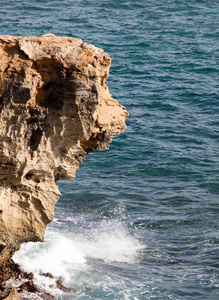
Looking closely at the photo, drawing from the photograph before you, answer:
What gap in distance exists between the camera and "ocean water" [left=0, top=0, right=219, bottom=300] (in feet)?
48.3

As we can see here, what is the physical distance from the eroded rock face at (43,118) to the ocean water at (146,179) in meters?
3.12

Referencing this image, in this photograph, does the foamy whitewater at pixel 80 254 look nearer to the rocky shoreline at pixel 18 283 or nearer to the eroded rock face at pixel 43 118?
the rocky shoreline at pixel 18 283

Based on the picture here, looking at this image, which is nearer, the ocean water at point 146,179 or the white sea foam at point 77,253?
the white sea foam at point 77,253

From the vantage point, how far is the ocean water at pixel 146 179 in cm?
1472

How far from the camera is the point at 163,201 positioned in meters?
19.6

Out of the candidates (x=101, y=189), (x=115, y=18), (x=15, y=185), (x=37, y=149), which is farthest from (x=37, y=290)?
(x=115, y=18)

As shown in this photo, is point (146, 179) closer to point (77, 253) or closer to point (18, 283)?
point (77, 253)

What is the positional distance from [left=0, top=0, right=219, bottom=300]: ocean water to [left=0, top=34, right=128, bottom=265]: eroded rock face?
312 cm

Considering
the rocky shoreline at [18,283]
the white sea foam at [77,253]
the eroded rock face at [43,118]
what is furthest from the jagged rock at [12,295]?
the white sea foam at [77,253]

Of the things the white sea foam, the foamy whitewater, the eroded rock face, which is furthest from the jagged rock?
the white sea foam

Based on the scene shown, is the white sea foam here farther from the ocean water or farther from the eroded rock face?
the eroded rock face

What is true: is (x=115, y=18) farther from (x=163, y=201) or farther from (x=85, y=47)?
(x=85, y=47)

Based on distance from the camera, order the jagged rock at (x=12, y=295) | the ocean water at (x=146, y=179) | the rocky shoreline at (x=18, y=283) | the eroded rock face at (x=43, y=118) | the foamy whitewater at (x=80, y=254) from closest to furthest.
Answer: the eroded rock face at (x=43, y=118) → the jagged rock at (x=12, y=295) → the rocky shoreline at (x=18, y=283) → the foamy whitewater at (x=80, y=254) → the ocean water at (x=146, y=179)

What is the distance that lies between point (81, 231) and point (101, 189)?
3.27 m
